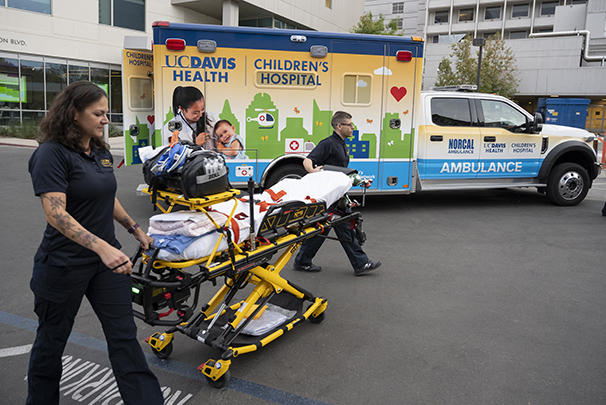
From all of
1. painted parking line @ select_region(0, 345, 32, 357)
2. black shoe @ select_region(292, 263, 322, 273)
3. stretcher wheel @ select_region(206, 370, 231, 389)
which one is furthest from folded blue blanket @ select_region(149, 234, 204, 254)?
black shoe @ select_region(292, 263, 322, 273)

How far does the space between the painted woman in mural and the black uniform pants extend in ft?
17.4

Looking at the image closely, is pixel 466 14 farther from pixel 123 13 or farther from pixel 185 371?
pixel 185 371

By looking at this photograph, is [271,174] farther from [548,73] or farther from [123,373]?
[548,73]

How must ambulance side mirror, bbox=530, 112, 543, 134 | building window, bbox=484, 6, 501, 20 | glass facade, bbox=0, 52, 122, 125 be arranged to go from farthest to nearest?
1. building window, bbox=484, 6, 501, 20
2. glass facade, bbox=0, 52, 122, 125
3. ambulance side mirror, bbox=530, 112, 543, 134

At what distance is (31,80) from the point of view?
2222 centimetres

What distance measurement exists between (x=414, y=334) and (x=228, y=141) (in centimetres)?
496

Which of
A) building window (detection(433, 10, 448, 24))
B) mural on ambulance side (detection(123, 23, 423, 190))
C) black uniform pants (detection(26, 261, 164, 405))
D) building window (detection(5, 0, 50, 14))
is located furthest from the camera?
building window (detection(433, 10, 448, 24))

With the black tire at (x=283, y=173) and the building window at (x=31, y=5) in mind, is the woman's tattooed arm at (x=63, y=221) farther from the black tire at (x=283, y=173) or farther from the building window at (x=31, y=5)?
the building window at (x=31, y=5)

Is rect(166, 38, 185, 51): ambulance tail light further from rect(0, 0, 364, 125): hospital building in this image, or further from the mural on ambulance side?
rect(0, 0, 364, 125): hospital building

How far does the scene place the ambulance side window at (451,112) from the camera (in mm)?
9047

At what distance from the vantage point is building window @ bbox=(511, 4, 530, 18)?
2093 inches

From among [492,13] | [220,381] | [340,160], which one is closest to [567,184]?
[340,160]

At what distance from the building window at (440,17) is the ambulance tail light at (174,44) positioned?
56.2 m

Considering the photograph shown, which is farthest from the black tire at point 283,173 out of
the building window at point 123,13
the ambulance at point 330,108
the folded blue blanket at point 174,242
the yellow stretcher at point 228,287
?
the building window at point 123,13
